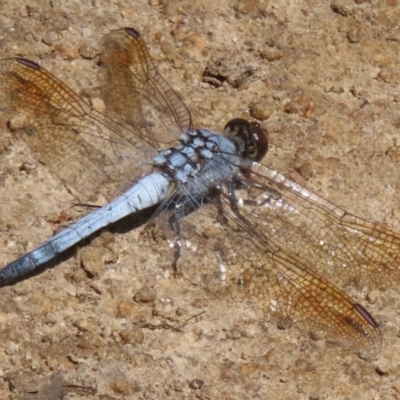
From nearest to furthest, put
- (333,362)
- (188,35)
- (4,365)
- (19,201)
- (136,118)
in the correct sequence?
(4,365)
(333,362)
(19,201)
(136,118)
(188,35)

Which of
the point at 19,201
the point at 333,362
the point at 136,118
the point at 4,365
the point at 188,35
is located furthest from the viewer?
the point at 188,35

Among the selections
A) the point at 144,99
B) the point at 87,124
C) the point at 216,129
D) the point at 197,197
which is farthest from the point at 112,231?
the point at 216,129

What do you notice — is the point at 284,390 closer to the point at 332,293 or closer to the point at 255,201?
the point at 332,293

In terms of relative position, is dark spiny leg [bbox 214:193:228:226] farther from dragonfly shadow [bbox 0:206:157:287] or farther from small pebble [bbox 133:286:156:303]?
small pebble [bbox 133:286:156:303]

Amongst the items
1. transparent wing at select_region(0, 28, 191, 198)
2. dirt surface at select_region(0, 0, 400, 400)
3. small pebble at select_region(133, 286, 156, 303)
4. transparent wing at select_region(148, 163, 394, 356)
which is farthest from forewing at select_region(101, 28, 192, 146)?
small pebble at select_region(133, 286, 156, 303)

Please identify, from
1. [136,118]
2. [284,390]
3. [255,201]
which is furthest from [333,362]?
[136,118]

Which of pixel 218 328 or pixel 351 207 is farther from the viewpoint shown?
pixel 351 207

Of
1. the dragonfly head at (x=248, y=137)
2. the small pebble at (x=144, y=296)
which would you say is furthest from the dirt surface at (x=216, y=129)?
the dragonfly head at (x=248, y=137)
